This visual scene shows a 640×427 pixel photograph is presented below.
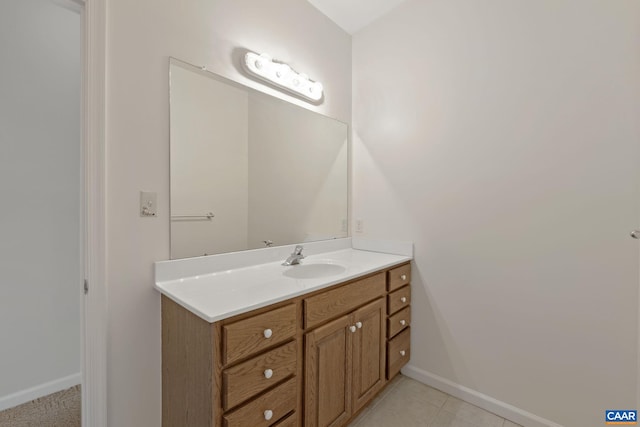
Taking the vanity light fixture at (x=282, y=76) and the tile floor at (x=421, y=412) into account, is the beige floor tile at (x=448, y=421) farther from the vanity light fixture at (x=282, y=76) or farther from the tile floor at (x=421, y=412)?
the vanity light fixture at (x=282, y=76)

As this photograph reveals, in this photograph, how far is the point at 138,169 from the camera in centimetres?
117

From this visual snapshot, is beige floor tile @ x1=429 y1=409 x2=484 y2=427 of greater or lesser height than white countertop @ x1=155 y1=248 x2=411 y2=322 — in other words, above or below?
below

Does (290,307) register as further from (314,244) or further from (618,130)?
(618,130)

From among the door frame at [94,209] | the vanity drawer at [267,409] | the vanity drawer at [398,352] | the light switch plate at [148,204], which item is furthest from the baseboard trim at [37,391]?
the vanity drawer at [398,352]

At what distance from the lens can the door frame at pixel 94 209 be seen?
1055mm

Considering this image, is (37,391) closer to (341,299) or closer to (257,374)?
(257,374)

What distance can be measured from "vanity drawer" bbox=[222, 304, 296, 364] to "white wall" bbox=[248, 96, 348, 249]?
2.04 ft

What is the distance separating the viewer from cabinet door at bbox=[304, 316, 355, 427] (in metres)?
1.18

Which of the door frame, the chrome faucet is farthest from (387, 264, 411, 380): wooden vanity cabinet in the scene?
the door frame

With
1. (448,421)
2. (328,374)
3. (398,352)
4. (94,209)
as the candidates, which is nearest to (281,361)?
(328,374)

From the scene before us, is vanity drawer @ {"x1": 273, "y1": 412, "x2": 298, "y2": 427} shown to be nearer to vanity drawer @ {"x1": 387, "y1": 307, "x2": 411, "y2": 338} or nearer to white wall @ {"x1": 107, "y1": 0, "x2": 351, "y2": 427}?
white wall @ {"x1": 107, "y1": 0, "x2": 351, "y2": 427}


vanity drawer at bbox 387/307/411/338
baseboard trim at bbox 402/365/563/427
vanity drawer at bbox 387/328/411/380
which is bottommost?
baseboard trim at bbox 402/365/563/427

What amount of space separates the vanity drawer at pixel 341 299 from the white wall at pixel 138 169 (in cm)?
69

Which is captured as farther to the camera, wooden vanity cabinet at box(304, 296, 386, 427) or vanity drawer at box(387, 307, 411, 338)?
vanity drawer at box(387, 307, 411, 338)
